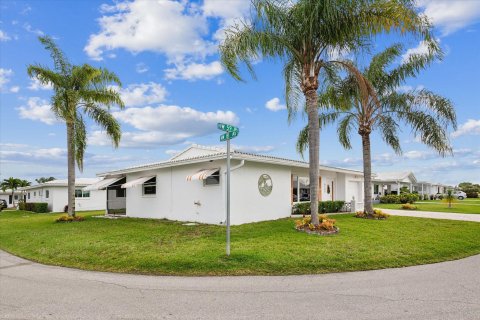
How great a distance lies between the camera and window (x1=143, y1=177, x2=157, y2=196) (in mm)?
19156

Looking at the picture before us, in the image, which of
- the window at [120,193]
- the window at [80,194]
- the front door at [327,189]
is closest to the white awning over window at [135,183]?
the window at [120,193]

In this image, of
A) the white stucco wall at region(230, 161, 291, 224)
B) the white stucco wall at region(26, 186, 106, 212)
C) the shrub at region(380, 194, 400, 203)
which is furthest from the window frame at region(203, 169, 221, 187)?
the shrub at region(380, 194, 400, 203)

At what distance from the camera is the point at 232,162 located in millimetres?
14523

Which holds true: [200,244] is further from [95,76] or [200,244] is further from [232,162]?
[95,76]

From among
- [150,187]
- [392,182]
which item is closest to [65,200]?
[150,187]

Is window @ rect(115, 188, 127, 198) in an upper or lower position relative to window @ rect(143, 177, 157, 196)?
lower

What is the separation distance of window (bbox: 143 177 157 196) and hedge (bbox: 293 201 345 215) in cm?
841

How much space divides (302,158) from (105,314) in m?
15.3

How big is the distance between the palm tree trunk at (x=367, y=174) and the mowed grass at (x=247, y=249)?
11.4 ft

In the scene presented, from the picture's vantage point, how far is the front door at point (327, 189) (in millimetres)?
22172

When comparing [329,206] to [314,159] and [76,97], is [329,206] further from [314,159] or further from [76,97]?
[76,97]

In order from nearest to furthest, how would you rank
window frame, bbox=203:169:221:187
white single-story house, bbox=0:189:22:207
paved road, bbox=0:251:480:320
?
paved road, bbox=0:251:480:320
window frame, bbox=203:169:221:187
white single-story house, bbox=0:189:22:207

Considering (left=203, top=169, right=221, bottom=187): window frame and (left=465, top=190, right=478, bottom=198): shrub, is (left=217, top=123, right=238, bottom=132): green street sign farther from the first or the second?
(left=465, top=190, right=478, bottom=198): shrub

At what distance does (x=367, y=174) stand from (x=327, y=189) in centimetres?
523
